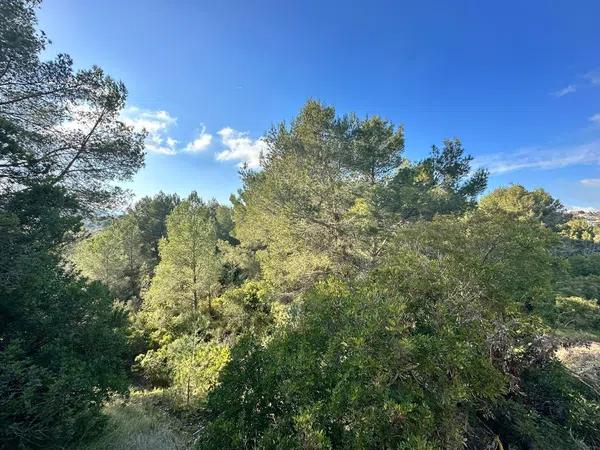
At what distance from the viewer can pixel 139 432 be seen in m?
6.40

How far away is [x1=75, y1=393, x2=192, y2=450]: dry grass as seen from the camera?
5832mm

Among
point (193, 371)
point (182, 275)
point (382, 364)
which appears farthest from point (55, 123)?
point (182, 275)

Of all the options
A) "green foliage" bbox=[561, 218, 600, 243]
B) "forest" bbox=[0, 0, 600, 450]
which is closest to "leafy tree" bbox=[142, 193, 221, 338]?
"forest" bbox=[0, 0, 600, 450]

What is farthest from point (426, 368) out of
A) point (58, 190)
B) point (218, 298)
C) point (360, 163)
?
point (218, 298)

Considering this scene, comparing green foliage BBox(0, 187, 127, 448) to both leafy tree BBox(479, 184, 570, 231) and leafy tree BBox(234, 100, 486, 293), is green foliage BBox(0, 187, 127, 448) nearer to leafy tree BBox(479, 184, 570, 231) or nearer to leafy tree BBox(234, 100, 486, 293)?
leafy tree BBox(234, 100, 486, 293)

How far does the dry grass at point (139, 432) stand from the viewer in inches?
230

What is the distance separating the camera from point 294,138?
13125mm

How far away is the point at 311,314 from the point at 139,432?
4877mm

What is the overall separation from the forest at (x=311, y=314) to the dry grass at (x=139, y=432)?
0.05 meters

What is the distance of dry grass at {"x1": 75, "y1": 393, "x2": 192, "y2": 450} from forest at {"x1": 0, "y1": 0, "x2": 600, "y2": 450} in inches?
2.0

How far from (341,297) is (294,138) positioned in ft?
31.8

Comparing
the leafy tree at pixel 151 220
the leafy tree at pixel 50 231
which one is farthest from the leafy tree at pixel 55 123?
the leafy tree at pixel 151 220

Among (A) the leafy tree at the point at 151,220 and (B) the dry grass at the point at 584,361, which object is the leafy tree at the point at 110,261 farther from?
(B) the dry grass at the point at 584,361

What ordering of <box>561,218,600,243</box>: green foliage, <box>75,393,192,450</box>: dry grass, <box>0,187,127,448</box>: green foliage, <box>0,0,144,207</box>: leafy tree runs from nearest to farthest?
<box>0,187,127,448</box>: green foliage
<box>75,393,192,450</box>: dry grass
<box>0,0,144,207</box>: leafy tree
<box>561,218,600,243</box>: green foliage
